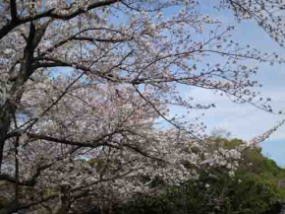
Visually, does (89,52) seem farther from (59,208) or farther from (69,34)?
(59,208)

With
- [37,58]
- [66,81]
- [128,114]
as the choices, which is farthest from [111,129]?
[37,58]

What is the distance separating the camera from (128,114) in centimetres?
746

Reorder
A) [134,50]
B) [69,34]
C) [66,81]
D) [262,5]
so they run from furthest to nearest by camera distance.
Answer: [66,81], [69,34], [134,50], [262,5]

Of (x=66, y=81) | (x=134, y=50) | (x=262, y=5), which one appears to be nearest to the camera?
(x=262, y=5)

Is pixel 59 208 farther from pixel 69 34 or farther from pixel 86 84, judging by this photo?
pixel 69 34

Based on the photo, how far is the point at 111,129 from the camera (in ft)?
24.8

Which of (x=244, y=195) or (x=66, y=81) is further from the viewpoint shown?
(x=244, y=195)

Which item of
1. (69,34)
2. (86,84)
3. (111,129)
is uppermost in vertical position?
(69,34)

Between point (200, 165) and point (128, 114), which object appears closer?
point (128, 114)

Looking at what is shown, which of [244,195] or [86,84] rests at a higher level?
[86,84]

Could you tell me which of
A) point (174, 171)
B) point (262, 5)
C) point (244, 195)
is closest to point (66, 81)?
point (174, 171)

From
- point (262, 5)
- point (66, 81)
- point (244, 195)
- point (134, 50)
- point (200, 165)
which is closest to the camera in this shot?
point (262, 5)

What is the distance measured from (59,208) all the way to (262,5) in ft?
15.8

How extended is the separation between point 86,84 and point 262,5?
280cm
